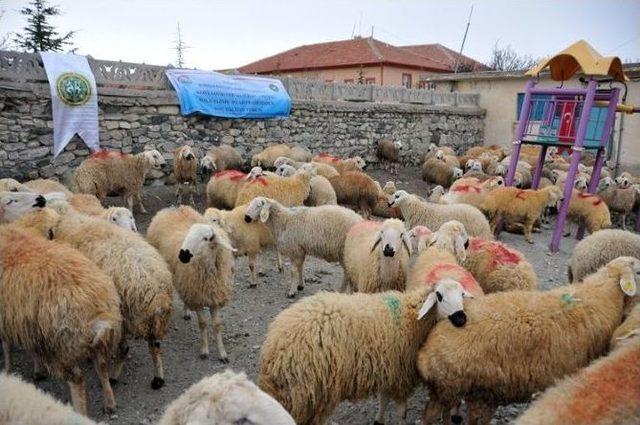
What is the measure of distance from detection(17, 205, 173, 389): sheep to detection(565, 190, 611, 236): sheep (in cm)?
853

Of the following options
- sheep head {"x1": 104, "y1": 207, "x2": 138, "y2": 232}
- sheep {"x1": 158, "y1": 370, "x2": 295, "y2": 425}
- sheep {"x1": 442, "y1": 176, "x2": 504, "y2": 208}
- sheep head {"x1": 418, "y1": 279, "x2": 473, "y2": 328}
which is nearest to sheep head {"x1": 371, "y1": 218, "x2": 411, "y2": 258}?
sheep head {"x1": 418, "y1": 279, "x2": 473, "y2": 328}

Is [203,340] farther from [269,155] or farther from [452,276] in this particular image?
[269,155]

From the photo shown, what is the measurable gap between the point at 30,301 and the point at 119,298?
66 cm

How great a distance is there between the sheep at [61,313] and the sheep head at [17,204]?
1558mm

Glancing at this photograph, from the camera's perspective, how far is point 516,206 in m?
9.22

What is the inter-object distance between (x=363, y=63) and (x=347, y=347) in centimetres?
3195

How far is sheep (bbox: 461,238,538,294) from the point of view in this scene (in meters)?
4.69

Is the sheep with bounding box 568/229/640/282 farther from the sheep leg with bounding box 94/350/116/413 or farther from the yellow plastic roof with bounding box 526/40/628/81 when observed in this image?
the sheep leg with bounding box 94/350/116/413

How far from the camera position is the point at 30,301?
3500 mm

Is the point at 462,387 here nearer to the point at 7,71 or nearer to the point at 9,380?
the point at 9,380

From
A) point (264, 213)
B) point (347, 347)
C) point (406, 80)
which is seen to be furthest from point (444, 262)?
point (406, 80)

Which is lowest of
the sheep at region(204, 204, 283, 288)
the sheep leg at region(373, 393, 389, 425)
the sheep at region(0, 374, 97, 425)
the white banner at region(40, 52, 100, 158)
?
the sheep leg at region(373, 393, 389, 425)

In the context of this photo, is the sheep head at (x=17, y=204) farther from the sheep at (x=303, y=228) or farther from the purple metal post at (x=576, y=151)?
the purple metal post at (x=576, y=151)

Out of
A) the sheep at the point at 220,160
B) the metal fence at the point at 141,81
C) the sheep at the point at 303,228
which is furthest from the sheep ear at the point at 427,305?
the metal fence at the point at 141,81
